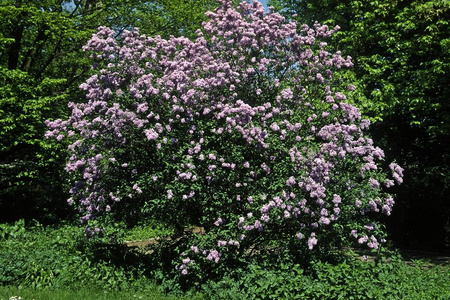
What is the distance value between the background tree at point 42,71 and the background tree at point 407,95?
6091mm

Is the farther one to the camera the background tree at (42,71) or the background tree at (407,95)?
the background tree at (407,95)

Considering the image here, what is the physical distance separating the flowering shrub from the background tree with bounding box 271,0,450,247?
6.17 meters

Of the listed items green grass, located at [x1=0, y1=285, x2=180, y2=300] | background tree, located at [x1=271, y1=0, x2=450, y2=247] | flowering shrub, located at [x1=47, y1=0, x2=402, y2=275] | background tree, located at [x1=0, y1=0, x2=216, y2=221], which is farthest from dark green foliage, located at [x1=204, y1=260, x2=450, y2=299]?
background tree, located at [x1=0, y1=0, x2=216, y2=221]

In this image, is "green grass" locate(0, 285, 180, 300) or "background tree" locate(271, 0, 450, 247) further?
"background tree" locate(271, 0, 450, 247)

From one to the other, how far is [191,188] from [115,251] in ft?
8.69

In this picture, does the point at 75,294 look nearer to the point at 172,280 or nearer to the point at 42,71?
the point at 172,280

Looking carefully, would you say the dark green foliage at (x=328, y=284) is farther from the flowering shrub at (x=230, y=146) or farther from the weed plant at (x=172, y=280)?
the flowering shrub at (x=230, y=146)

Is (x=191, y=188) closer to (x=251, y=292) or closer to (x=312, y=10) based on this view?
(x=251, y=292)

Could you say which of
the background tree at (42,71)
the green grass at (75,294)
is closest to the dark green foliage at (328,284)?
the green grass at (75,294)

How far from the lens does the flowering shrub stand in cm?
659

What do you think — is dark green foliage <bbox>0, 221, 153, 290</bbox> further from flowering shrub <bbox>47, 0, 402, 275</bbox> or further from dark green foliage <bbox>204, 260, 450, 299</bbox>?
dark green foliage <bbox>204, 260, 450, 299</bbox>

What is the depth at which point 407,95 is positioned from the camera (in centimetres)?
1285

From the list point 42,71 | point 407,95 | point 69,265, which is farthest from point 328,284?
point 42,71

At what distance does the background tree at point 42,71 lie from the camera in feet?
40.2
